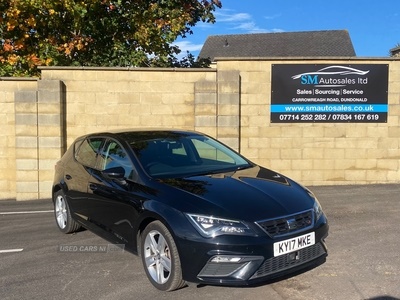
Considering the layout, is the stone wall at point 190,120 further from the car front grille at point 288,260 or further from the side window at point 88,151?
the car front grille at point 288,260

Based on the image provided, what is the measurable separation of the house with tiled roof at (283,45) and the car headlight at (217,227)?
21423 millimetres

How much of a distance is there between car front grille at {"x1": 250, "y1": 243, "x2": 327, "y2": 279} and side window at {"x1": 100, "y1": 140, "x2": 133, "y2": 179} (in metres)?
1.65

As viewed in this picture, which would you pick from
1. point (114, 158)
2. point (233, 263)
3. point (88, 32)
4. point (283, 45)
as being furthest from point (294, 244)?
point (283, 45)

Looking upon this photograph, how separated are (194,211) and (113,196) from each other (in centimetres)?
122

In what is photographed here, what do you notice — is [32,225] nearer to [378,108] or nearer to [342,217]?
[342,217]

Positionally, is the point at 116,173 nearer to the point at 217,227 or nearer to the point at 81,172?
the point at 81,172

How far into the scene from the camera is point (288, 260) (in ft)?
11.8

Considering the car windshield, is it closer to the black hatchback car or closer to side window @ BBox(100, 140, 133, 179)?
the black hatchback car

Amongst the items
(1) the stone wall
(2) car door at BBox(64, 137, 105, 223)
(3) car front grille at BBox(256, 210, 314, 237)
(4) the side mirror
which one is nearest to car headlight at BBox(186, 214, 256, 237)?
(3) car front grille at BBox(256, 210, 314, 237)

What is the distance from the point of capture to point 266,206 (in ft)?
12.2

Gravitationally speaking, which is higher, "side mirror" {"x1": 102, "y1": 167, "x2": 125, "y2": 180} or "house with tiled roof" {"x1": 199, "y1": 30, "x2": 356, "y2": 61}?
"house with tiled roof" {"x1": 199, "y1": 30, "x2": 356, "y2": 61}

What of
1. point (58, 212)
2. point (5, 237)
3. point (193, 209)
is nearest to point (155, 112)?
point (58, 212)

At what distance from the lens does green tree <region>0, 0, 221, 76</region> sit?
10.3 metres

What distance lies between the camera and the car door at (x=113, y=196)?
4219 mm
